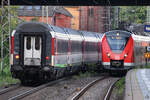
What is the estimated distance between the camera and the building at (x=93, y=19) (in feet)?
249

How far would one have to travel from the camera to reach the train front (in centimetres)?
2395

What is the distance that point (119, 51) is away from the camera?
2406 centimetres

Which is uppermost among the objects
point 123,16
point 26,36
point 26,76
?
point 123,16

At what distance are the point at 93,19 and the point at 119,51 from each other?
5287cm

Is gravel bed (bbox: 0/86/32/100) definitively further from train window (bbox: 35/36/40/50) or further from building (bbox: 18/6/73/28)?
building (bbox: 18/6/73/28)

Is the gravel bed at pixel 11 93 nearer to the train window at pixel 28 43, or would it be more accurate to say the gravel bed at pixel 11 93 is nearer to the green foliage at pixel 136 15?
the train window at pixel 28 43

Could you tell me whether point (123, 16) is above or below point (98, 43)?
above

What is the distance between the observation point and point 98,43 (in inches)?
1238

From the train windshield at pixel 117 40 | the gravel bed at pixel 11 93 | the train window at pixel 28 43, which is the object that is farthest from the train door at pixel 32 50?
the train windshield at pixel 117 40

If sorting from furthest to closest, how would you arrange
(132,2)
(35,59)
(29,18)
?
(29,18) < (132,2) < (35,59)

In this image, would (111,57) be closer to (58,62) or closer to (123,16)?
(58,62)

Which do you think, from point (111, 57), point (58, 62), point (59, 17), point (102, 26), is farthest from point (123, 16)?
point (58, 62)

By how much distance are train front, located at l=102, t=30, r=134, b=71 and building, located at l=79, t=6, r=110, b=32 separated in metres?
51.1

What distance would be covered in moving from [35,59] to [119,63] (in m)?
7.69
